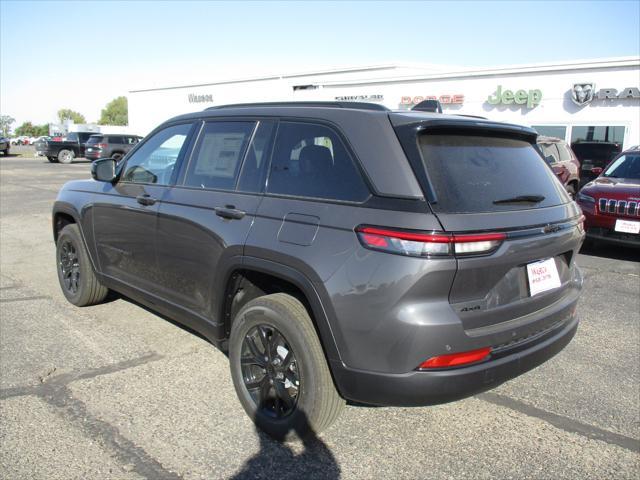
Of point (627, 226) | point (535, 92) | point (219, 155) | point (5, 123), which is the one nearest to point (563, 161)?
point (627, 226)

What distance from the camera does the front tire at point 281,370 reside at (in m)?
2.74

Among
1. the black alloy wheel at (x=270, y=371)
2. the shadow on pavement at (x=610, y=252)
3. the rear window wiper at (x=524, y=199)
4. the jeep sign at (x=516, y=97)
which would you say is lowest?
the shadow on pavement at (x=610, y=252)

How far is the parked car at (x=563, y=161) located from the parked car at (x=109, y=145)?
2288 cm

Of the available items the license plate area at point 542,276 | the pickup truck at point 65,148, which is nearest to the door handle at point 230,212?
the license plate area at point 542,276

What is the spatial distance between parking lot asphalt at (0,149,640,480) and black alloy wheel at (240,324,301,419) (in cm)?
18

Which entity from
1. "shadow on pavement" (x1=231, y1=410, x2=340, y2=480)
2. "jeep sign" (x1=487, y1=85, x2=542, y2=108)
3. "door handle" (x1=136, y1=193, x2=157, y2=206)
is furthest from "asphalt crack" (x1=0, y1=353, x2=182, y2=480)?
"jeep sign" (x1=487, y1=85, x2=542, y2=108)

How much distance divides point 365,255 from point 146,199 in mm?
2113

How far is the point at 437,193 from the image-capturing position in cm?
254

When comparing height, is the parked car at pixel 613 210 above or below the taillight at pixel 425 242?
below

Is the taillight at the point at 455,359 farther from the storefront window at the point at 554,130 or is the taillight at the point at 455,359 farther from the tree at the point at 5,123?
the tree at the point at 5,123

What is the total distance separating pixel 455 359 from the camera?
99.1 inches

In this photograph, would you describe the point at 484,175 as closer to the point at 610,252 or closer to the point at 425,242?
the point at 425,242

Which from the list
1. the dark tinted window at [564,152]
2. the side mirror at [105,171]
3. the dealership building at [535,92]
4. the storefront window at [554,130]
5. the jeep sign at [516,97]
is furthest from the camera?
the jeep sign at [516,97]

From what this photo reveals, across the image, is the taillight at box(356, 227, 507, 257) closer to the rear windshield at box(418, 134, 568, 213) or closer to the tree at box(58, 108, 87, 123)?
the rear windshield at box(418, 134, 568, 213)
